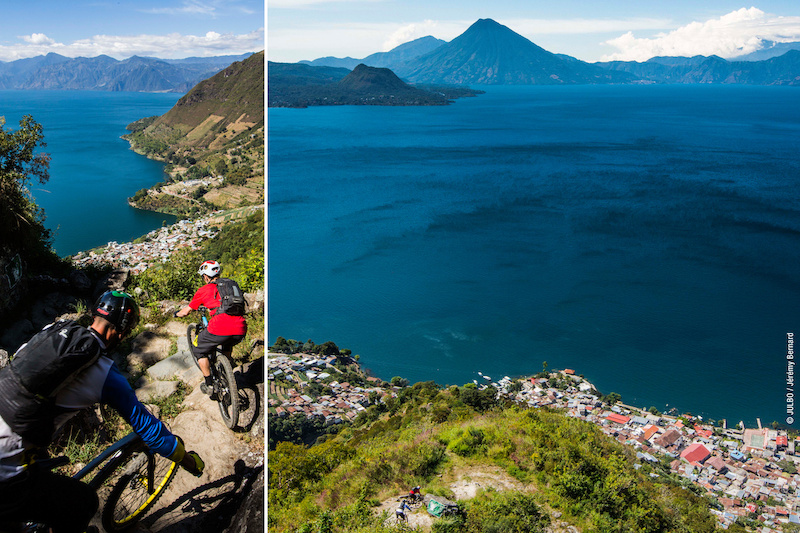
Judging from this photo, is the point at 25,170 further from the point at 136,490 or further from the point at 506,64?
the point at 506,64

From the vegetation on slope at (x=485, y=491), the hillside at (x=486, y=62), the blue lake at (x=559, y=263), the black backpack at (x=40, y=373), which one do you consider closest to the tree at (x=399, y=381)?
the blue lake at (x=559, y=263)

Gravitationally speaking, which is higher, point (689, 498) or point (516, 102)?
point (516, 102)

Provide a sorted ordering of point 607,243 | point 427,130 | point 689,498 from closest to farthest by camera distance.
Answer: point 689,498 < point 607,243 < point 427,130

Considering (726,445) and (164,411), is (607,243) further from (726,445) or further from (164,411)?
(164,411)

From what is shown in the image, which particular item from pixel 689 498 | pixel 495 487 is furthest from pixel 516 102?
pixel 495 487

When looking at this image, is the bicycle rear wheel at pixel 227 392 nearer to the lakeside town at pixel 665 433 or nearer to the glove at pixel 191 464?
the glove at pixel 191 464

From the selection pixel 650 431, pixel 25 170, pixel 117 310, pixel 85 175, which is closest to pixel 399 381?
pixel 650 431
